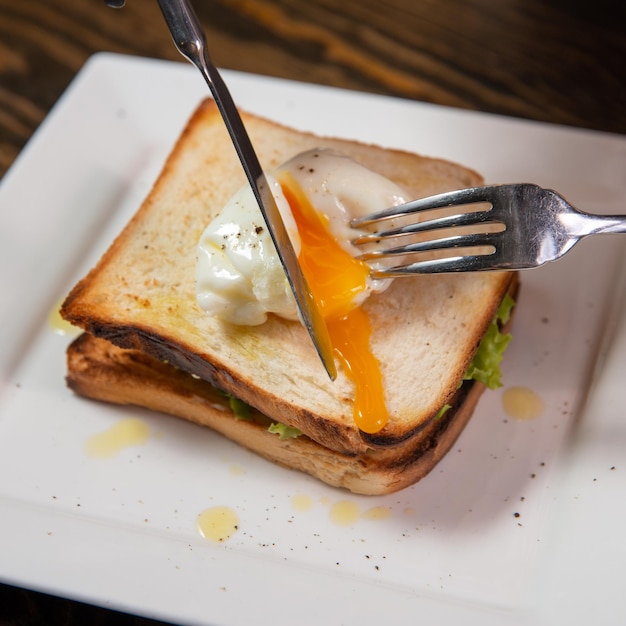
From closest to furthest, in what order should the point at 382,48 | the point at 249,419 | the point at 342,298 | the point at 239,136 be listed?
the point at 239,136 < the point at 342,298 < the point at 249,419 < the point at 382,48

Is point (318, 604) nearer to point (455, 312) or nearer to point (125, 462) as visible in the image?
point (125, 462)

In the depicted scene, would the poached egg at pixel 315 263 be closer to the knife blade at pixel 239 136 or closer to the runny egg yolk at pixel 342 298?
the runny egg yolk at pixel 342 298

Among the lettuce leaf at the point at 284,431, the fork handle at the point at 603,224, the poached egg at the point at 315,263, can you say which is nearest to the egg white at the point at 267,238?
the poached egg at the point at 315,263

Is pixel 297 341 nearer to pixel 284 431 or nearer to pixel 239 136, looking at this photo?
pixel 284 431

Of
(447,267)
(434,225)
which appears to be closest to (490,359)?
(447,267)

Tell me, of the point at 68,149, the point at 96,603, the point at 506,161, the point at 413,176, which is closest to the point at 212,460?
the point at 96,603

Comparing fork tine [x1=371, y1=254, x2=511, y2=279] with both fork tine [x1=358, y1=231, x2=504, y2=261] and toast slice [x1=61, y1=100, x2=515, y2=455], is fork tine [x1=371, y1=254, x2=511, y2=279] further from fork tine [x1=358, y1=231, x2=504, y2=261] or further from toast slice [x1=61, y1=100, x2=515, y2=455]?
toast slice [x1=61, y1=100, x2=515, y2=455]
